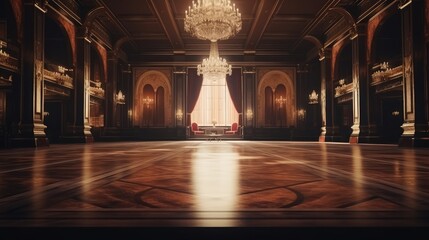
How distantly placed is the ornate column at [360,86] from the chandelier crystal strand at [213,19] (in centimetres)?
449

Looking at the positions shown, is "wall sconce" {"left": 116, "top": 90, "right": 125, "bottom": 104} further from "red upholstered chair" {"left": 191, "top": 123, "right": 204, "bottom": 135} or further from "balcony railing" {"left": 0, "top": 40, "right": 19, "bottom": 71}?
"balcony railing" {"left": 0, "top": 40, "right": 19, "bottom": 71}

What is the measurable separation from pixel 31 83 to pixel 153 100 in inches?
362

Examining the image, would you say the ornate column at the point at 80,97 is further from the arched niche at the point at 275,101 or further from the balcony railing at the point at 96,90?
the arched niche at the point at 275,101

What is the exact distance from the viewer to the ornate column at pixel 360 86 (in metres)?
11.1

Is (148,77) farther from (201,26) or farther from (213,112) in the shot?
(201,26)

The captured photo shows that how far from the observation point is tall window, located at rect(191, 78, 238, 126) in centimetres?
→ 1944

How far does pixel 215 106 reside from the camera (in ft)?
64.4

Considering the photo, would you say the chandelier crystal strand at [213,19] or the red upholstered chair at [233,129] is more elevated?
the chandelier crystal strand at [213,19]

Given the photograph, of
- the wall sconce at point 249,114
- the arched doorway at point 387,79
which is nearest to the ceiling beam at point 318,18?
the arched doorway at point 387,79

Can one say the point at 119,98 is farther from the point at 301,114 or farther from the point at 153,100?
the point at 301,114

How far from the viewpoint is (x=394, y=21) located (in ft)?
36.4

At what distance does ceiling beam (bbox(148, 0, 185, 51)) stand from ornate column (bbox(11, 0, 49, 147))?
3.81 metres

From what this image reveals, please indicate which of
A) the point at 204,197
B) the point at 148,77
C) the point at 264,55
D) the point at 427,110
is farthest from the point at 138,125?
the point at 204,197

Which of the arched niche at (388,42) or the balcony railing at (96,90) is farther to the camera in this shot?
the balcony railing at (96,90)
